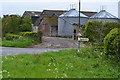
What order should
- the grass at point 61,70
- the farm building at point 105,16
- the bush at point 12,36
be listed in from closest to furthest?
the grass at point 61,70
the bush at point 12,36
the farm building at point 105,16

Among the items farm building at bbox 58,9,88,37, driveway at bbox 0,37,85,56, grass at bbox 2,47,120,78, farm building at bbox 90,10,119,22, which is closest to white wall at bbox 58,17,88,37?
farm building at bbox 58,9,88,37

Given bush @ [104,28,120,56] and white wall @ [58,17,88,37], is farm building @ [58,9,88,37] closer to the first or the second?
white wall @ [58,17,88,37]

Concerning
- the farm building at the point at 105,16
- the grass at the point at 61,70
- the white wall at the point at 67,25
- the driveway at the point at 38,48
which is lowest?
the driveway at the point at 38,48

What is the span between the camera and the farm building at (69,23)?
3650 cm

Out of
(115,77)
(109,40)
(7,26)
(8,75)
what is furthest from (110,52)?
(7,26)

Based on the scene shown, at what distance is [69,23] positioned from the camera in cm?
3691

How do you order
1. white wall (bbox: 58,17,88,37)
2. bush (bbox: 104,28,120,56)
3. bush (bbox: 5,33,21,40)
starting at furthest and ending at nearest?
white wall (bbox: 58,17,88,37), bush (bbox: 5,33,21,40), bush (bbox: 104,28,120,56)

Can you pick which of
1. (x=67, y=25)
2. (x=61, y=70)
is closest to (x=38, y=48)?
(x=61, y=70)

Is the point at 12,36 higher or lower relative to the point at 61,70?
higher

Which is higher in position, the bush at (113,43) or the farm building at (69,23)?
the farm building at (69,23)

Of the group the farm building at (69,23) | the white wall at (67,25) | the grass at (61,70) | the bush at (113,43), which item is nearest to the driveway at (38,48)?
the grass at (61,70)

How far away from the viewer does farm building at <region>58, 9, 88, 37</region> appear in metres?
36.5

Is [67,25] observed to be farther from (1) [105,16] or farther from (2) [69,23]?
(1) [105,16]

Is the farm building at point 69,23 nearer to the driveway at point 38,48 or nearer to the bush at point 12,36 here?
the bush at point 12,36
